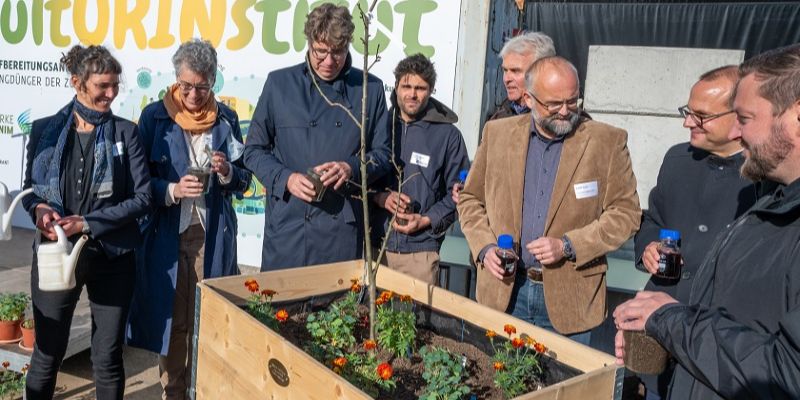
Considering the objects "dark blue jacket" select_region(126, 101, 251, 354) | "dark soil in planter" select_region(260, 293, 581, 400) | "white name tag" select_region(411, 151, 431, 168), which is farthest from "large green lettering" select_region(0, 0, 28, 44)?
Result: "dark soil in planter" select_region(260, 293, 581, 400)

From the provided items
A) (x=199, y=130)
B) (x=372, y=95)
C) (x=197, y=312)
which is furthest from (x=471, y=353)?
(x=199, y=130)

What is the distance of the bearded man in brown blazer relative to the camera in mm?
2439

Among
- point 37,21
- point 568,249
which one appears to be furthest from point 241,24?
point 568,249

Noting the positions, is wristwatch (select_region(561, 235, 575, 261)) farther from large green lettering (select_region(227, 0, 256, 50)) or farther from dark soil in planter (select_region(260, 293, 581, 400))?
large green lettering (select_region(227, 0, 256, 50))

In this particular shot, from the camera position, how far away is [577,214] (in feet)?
8.20

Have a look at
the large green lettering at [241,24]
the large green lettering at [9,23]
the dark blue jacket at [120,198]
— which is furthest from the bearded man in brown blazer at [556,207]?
the large green lettering at [9,23]

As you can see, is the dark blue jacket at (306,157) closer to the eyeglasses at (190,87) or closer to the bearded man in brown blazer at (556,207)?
the eyeglasses at (190,87)

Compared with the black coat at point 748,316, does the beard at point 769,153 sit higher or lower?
higher

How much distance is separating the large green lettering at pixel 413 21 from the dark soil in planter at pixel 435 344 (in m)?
A: 3.02

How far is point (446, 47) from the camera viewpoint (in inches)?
203

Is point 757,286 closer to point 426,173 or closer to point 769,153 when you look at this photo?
point 769,153

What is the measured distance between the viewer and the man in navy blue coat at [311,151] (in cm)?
292

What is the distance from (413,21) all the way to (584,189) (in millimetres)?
3165

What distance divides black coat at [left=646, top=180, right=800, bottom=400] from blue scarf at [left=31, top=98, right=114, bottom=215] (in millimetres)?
2372
